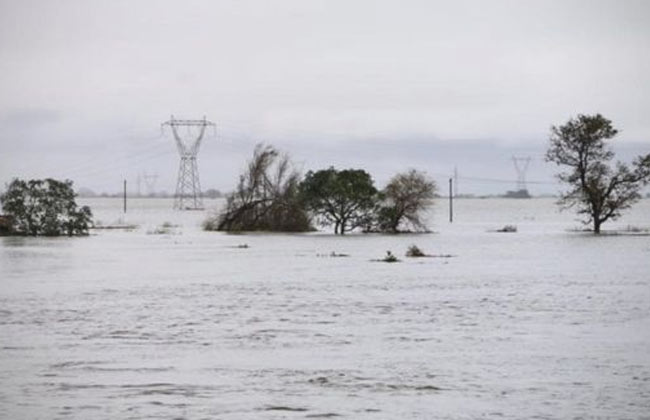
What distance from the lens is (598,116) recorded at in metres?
75.2

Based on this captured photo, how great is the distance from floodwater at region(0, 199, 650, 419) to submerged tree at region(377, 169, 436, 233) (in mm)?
33796

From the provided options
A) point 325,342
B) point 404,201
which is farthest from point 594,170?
point 325,342

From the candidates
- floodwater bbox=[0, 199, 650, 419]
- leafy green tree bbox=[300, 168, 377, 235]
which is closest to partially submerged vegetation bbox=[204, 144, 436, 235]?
leafy green tree bbox=[300, 168, 377, 235]

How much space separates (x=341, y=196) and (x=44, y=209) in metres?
20.0

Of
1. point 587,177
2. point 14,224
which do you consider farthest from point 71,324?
point 587,177

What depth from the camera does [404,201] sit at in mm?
74438

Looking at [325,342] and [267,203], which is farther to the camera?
[267,203]

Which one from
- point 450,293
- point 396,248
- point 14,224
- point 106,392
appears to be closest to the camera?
point 106,392

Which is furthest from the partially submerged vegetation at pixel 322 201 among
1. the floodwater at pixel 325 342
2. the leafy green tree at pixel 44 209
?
the floodwater at pixel 325 342

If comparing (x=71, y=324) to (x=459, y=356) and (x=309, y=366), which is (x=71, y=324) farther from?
(x=459, y=356)

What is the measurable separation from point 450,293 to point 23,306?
36.5 feet

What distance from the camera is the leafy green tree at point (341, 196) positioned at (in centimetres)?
7300

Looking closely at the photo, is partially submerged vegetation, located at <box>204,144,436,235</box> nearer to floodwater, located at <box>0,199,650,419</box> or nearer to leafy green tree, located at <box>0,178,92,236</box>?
leafy green tree, located at <box>0,178,92,236</box>

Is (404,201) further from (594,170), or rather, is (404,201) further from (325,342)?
(325,342)
